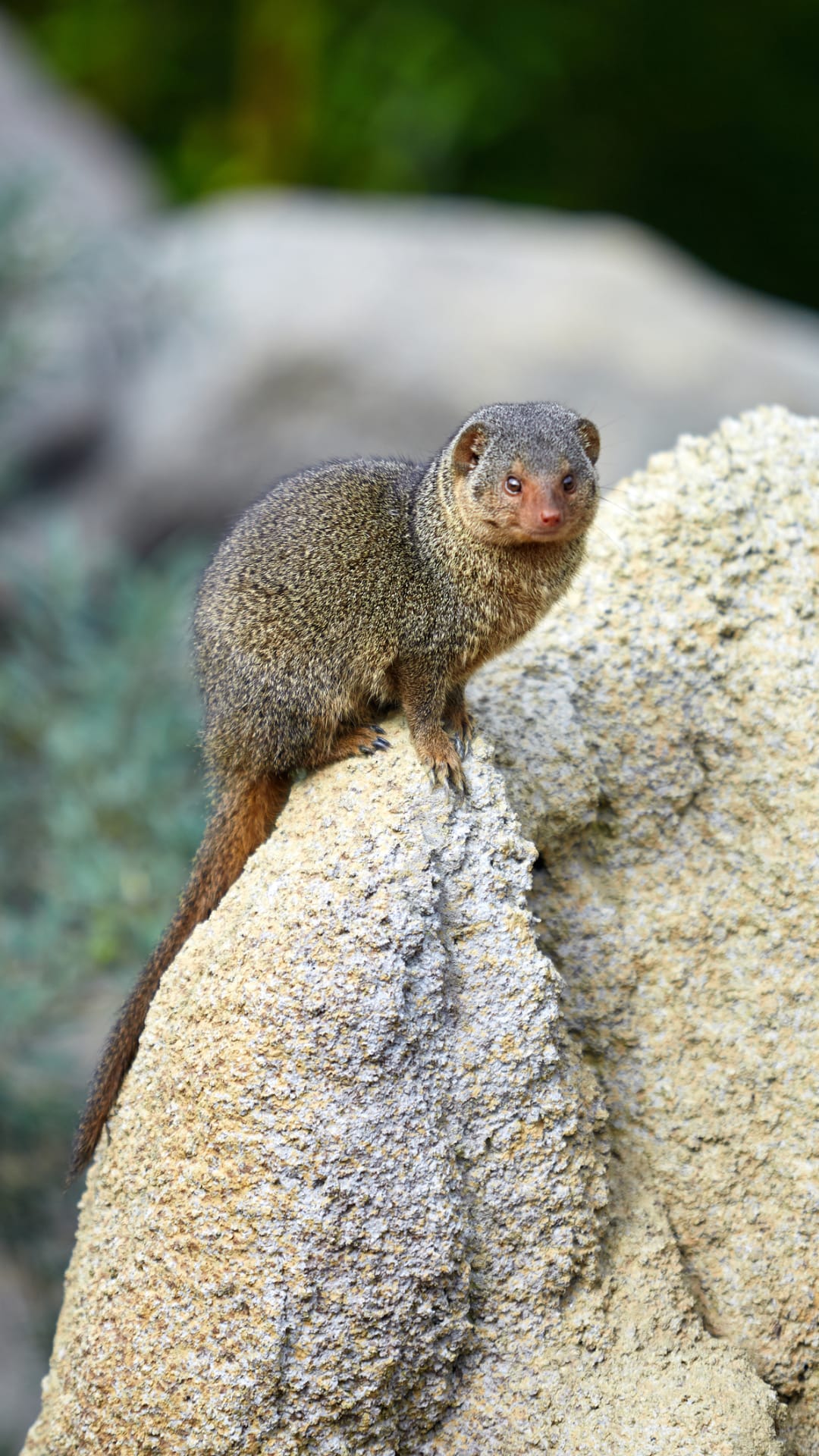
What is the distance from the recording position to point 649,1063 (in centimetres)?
235

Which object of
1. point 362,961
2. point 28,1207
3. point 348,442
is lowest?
point 28,1207

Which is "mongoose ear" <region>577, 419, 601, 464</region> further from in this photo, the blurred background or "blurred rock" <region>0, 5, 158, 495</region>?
"blurred rock" <region>0, 5, 158, 495</region>

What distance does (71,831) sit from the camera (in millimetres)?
4902

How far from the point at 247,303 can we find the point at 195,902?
22.0 ft

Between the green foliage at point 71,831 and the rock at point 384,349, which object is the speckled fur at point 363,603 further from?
the rock at point 384,349

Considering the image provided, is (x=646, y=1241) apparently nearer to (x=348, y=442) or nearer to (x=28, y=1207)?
(x=28, y=1207)

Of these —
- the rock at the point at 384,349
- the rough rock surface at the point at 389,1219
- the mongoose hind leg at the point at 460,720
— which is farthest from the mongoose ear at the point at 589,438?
the rock at the point at 384,349

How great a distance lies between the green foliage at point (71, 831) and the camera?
15.2 ft

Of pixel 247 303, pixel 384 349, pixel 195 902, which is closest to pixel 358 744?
pixel 195 902

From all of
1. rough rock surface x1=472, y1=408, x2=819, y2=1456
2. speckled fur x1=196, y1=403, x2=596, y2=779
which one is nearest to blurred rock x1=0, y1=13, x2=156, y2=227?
speckled fur x1=196, y1=403, x2=596, y2=779

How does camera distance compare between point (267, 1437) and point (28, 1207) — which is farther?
point (28, 1207)

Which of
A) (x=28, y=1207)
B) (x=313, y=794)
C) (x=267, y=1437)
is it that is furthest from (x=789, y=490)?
(x=28, y=1207)

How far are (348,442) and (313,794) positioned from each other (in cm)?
632

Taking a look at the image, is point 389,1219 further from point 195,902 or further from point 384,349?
point 384,349
